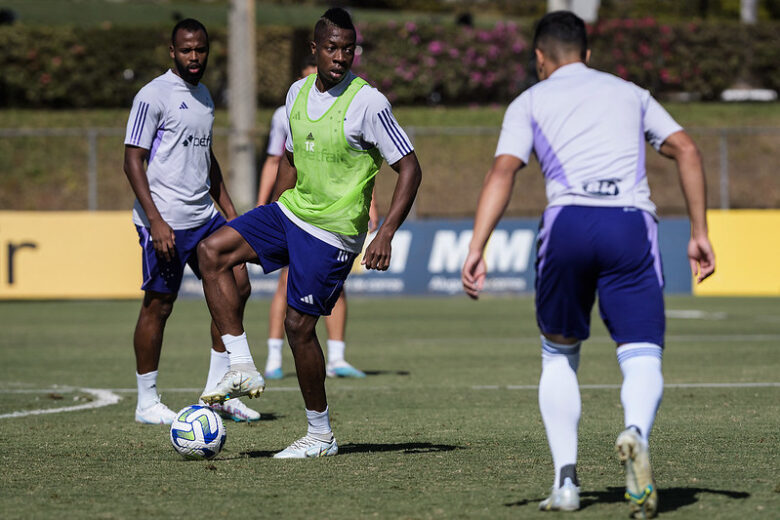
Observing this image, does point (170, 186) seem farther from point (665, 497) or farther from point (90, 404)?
point (665, 497)

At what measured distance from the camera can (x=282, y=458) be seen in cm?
648

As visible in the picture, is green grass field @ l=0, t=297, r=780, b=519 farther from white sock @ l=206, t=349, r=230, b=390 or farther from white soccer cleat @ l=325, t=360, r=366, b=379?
white sock @ l=206, t=349, r=230, b=390

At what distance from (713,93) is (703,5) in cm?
741

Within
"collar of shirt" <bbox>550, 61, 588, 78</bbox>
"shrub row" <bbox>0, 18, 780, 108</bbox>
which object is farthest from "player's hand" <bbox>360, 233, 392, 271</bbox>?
"shrub row" <bbox>0, 18, 780, 108</bbox>

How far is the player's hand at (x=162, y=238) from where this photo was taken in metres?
7.55

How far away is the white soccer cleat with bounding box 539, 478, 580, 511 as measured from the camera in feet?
16.4

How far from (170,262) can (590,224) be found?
11.6ft

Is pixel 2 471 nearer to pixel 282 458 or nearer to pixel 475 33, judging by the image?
pixel 282 458

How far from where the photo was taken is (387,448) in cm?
680

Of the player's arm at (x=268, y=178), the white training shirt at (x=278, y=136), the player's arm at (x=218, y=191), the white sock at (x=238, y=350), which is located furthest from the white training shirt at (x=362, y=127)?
the player's arm at (x=268, y=178)

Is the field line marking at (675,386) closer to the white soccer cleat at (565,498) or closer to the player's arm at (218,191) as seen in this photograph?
the player's arm at (218,191)

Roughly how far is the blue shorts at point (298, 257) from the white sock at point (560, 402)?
63.5 inches

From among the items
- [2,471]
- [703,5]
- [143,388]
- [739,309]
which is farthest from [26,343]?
[703,5]

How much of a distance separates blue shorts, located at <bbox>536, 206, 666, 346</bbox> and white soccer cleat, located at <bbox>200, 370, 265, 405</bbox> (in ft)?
5.80
